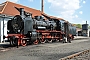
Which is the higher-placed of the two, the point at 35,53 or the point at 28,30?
the point at 28,30

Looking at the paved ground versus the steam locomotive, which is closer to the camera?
the paved ground

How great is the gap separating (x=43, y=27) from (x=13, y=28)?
5.06 m

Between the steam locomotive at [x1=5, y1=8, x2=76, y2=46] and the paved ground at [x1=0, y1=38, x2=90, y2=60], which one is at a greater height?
the steam locomotive at [x1=5, y1=8, x2=76, y2=46]

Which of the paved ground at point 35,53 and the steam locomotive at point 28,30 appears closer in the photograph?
the paved ground at point 35,53

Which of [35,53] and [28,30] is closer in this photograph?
[35,53]

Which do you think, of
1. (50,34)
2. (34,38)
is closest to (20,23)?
(34,38)

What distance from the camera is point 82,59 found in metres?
9.92

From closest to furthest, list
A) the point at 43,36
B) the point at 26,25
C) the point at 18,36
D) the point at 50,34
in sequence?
the point at 18,36
the point at 26,25
the point at 43,36
the point at 50,34

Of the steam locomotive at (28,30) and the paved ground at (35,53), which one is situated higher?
the steam locomotive at (28,30)

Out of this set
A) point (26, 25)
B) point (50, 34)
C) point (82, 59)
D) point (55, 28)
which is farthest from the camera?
point (55, 28)

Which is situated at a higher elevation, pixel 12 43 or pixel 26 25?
pixel 26 25

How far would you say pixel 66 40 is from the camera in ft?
79.4

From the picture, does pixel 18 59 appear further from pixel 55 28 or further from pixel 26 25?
pixel 55 28

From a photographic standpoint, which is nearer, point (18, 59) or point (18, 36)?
point (18, 59)
